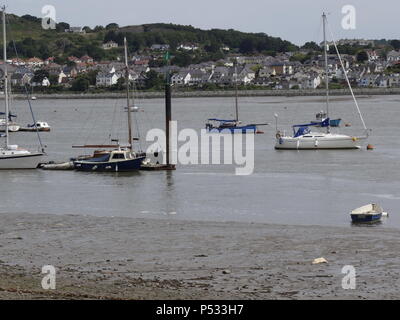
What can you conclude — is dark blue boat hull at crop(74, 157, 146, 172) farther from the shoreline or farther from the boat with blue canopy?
the shoreline

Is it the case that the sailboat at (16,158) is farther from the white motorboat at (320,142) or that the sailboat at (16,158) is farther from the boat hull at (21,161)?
the white motorboat at (320,142)

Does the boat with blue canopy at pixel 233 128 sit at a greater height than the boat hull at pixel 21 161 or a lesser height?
lesser

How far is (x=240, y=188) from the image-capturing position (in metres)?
33.3

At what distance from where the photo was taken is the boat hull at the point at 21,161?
131ft

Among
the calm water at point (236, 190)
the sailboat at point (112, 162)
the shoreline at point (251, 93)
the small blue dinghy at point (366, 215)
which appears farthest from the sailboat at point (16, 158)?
the shoreline at point (251, 93)

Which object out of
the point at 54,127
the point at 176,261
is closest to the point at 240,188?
the point at 176,261

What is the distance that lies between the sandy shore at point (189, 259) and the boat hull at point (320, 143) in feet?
84.4

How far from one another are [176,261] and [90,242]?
127 inches

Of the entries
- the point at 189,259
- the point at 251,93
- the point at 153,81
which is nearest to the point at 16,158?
the point at 189,259

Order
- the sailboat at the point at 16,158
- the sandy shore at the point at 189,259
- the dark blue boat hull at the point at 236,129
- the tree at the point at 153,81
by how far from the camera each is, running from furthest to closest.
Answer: the tree at the point at 153,81 < the dark blue boat hull at the point at 236,129 < the sailboat at the point at 16,158 < the sandy shore at the point at 189,259

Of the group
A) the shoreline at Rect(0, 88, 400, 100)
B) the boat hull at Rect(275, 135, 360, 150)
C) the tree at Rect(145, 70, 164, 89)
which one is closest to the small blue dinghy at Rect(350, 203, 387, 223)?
the boat hull at Rect(275, 135, 360, 150)

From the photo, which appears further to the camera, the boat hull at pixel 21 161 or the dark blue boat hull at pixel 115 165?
the boat hull at pixel 21 161

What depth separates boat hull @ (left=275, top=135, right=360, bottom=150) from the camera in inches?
1978

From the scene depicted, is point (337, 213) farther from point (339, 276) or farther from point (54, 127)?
point (54, 127)
